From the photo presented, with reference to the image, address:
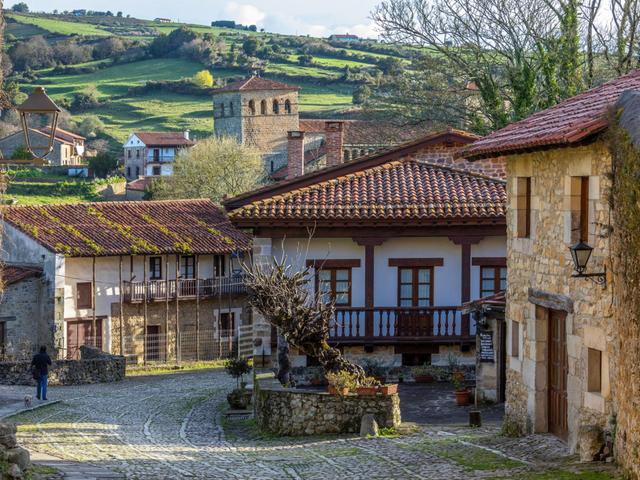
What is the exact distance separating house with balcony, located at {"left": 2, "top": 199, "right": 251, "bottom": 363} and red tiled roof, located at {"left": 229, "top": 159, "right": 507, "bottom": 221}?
583 inches

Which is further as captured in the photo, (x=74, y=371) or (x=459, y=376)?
(x=74, y=371)

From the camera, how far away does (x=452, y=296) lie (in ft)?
67.6

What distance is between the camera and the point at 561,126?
1099 cm

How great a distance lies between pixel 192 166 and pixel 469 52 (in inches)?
1265

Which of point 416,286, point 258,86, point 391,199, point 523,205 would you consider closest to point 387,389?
point 523,205

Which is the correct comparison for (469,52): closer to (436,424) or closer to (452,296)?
(452,296)

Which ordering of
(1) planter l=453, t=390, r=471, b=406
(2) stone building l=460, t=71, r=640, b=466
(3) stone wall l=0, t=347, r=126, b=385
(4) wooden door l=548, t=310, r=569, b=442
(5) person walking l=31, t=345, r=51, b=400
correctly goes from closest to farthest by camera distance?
(2) stone building l=460, t=71, r=640, b=466 → (4) wooden door l=548, t=310, r=569, b=442 → (1) planter l=453, t=390, r=471, b=406 → (5) person walking l=31, t=345, r=51, b=400 → (3) stone wall l=0, t=347, r=126, b=385

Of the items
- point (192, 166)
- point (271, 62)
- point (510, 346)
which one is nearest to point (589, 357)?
point (510, 346)

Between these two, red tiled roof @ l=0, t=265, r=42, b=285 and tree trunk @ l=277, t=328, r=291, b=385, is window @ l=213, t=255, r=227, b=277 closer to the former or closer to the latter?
red tiled roof @ l=0, t=265, r=42, b=285

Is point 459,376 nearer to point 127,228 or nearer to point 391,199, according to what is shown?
point 391,199

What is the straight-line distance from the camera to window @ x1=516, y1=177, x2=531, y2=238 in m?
13.1

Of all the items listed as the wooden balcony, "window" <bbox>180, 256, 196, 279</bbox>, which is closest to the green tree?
the wooden balcony

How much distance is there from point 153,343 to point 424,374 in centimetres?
1874

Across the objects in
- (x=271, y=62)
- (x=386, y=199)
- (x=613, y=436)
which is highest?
(x=271, y=62)
